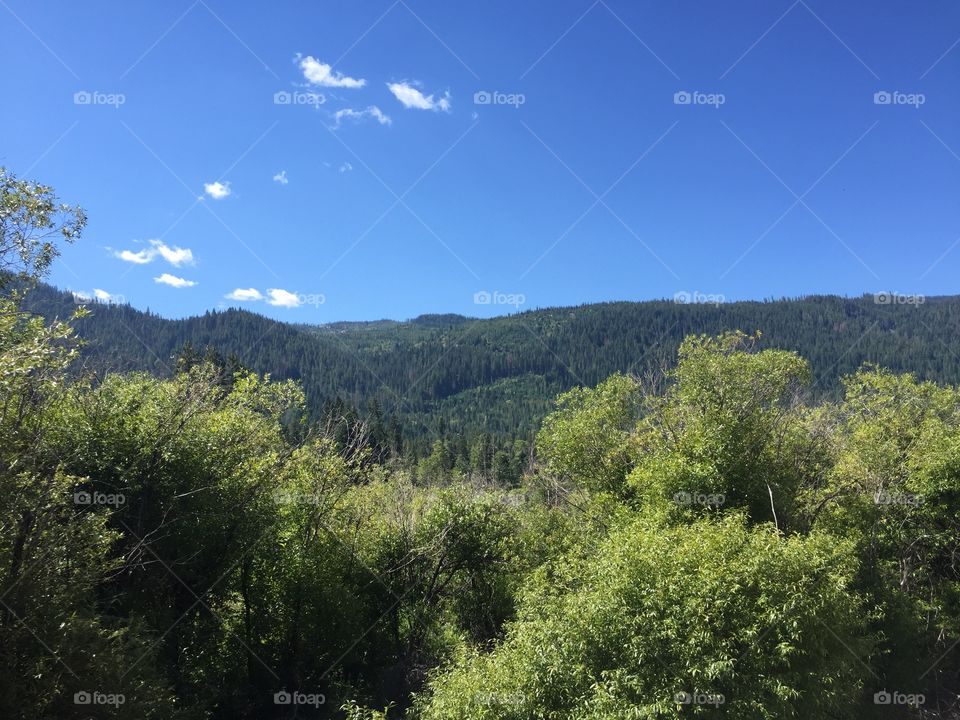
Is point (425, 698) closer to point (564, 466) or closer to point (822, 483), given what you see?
point (564, 466)

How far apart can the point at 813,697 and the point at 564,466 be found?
15.2m

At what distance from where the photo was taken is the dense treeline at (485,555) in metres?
12.1

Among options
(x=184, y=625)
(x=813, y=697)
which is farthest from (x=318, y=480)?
(x=813, y=697)

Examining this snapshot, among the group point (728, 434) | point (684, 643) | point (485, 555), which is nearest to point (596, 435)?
point (728, 434)

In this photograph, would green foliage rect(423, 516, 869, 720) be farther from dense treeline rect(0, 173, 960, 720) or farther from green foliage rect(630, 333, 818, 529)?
green foliage rect(630, 333, 818, 529)

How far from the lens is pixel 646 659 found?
46.2 ft

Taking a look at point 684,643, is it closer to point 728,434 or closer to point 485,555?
point 728,434

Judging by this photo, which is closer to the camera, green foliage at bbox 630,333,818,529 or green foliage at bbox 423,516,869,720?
green foliage at bbox 423,516,869,720

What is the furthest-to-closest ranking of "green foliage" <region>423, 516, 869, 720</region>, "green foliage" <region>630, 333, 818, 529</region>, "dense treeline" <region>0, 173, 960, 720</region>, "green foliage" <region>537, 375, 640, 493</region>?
"green foliage" <region>537, 375, 640, 493</region>
"green foliage" <region>630, 333, 818, 529</region>
"green foliage" <region>423, 516, 869, 720</region>
"dense treeline" <region>0, 173, 960, 720</region>

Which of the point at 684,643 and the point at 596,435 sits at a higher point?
the point at 596,435

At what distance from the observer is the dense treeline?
12109mm

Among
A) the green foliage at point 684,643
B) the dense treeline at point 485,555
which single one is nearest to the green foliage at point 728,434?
the dense treeline at point 485,555

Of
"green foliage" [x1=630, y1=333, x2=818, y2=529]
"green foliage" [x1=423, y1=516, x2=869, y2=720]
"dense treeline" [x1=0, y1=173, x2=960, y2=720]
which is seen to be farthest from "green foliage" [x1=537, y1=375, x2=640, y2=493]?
"green foliage" [x1=423, y1=516, x2=869, y2=720]

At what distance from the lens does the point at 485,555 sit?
88.6 ft
